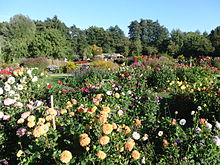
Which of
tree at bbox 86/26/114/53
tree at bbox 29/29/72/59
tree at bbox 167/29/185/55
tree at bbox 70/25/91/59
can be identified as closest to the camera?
tree at bbox 29/29/72/59

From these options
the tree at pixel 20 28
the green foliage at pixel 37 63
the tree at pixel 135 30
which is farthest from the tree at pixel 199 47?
the tree at pixel 135 30

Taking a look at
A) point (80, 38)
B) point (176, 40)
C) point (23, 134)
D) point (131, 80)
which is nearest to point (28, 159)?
point (23, 134)

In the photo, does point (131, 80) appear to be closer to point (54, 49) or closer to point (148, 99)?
point (148, 99)

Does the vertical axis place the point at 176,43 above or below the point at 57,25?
below

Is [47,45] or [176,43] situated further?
[176,43]

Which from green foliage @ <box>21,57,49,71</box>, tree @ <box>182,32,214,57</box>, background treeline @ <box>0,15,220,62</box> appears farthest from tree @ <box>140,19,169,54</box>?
green foliage @ <box>21,57,49,71</box>

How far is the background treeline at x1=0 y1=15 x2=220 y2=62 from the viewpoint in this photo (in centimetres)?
2648

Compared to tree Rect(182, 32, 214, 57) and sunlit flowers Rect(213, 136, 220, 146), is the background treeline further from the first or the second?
sunlit flowers Rect(213, 136, 220, 146)

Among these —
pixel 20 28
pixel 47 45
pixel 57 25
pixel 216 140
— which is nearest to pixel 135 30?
pixel 57 25

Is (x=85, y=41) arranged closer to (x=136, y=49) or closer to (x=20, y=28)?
(x=136, y=49)

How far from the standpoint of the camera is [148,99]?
4.25m

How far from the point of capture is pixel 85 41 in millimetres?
51844

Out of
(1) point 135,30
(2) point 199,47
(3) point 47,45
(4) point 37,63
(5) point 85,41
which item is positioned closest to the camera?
(4) point 37,63

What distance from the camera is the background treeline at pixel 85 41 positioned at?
2648 centimetres
